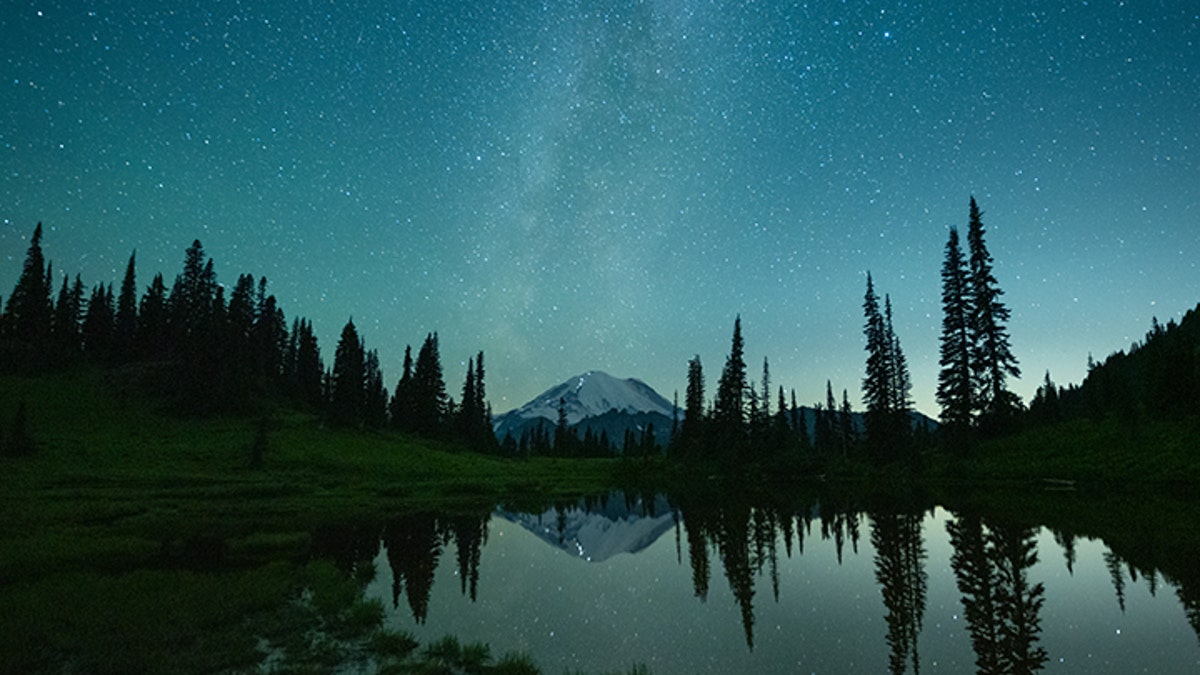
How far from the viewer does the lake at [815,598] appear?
39.0 feet

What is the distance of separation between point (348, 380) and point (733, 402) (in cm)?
5758

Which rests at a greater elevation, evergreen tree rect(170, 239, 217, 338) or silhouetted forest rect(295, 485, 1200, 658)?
evergreen tree rect(170, 239, 217, 338)

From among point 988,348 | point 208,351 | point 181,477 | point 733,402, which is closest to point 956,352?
point 988,348

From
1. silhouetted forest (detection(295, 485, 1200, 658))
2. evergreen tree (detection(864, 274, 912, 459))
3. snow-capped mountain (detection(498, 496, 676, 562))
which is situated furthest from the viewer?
evergreen tree (detection(864, 274, 912, 459))

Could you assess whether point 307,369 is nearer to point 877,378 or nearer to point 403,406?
point 403,406

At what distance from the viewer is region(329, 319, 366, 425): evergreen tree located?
91.8 meters

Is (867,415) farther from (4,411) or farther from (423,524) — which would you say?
(4,411)

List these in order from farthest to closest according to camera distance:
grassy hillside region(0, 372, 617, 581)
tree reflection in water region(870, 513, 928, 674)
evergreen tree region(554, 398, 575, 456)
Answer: evergreen tree region(554, 398, 575, 456) → grassy hillside region(0, 372, 617, 581) → tree reflection in water region(870, 513, 928, 674)

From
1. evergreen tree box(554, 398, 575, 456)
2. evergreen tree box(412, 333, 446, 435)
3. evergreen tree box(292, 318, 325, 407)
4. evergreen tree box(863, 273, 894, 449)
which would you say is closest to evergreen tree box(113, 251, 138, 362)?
evergreen tree box(292, 318, 325, 407)

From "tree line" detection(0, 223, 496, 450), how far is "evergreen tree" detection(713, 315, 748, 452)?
1857 inches

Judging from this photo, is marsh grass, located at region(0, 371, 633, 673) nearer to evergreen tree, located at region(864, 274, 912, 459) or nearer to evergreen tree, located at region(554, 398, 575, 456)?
evergreen tree, located at region(864, 274, 912, 459)

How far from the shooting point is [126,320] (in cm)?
10312

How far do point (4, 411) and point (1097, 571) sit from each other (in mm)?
94521

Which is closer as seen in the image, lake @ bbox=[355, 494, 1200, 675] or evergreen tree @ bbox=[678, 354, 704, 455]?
lake @ bbox=[355, 494, 1200, 675]
